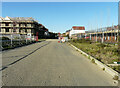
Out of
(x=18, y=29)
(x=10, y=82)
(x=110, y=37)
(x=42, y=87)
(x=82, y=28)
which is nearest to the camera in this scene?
(x=42, y=87)

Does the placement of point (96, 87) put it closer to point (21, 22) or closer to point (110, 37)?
point (110, 37)

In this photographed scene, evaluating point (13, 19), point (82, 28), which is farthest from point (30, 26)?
point (82, 28)

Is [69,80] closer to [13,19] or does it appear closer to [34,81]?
[34,81]

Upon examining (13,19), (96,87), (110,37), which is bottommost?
(96,87)

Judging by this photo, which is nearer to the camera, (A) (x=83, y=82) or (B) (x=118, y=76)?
(A) (x=83, y=82)

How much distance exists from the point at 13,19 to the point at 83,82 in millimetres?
70853

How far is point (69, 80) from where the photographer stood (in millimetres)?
4902

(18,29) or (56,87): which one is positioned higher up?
(18,29)

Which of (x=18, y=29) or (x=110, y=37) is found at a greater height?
(x=18, y=29)

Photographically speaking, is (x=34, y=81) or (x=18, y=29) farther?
(x=18, y=29)

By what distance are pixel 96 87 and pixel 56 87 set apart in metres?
1.33

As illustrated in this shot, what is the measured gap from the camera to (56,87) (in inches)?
166

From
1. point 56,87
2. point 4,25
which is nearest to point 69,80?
point 56,87

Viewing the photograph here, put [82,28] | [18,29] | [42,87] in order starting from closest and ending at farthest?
[42,87] < [18,29] < [82,28]
